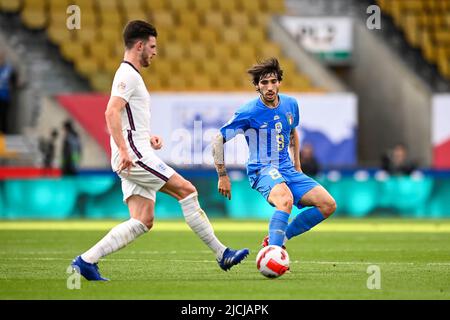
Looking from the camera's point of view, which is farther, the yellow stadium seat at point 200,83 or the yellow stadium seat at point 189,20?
the yellow stadium seat at point 189,20

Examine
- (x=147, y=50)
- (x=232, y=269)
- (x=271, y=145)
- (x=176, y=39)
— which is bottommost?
(x=232, y=269)

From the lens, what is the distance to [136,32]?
33.8 ft

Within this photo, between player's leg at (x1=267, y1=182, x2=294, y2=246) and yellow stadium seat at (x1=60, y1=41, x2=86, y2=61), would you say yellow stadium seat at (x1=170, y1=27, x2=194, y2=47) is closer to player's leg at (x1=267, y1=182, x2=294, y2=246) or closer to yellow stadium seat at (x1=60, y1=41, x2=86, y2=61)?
yellow stadium seat at (x1=60, y1=41, x2=86, y2=61)

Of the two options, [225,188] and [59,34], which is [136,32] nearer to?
[225,188]

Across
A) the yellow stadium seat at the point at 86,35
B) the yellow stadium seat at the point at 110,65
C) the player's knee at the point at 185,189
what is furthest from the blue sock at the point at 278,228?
the yellow stadium seat at the point at 86,35

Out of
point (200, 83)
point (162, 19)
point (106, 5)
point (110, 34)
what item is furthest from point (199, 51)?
point (106, 5)

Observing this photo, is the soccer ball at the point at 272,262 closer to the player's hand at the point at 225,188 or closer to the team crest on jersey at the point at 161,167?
the player's hand at the point at 225,188

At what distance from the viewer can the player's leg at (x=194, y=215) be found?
10336 mm

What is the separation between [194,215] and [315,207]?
1476mm

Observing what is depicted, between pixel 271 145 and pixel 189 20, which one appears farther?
pixel 189 20

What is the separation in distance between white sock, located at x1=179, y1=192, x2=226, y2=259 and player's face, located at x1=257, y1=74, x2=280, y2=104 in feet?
4.47

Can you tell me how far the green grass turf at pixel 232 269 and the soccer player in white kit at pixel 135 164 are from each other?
382mm

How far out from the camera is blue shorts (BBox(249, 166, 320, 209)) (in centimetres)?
1108

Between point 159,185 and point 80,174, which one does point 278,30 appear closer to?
point 80,174
